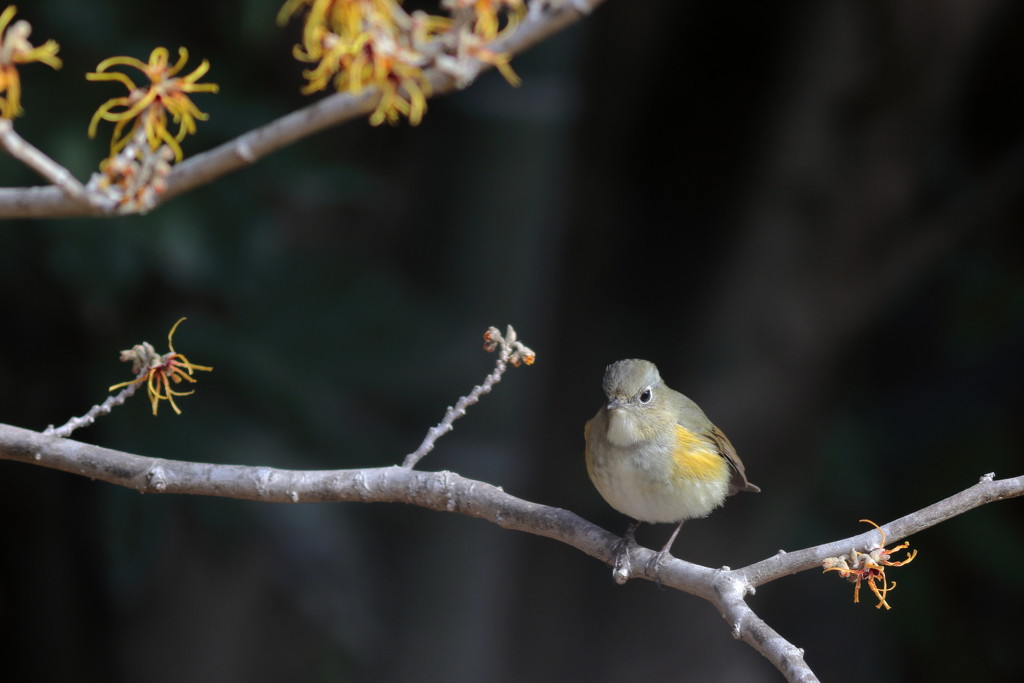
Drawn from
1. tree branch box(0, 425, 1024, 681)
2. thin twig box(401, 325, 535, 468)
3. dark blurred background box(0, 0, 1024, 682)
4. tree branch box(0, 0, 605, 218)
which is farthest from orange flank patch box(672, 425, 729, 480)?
tree branch box(0, 0, 605, 218)

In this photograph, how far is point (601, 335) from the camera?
4715mm

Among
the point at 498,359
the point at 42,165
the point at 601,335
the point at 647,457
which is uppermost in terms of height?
the point at 601,335

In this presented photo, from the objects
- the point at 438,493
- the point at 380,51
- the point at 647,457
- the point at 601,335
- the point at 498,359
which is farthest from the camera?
the point at 601,335

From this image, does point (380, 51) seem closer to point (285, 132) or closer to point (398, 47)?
point (398, 47)

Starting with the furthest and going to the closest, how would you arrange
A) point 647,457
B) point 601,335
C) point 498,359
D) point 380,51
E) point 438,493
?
point 601,335, point 647,457, point 438,493, point 498,359, point 380,51

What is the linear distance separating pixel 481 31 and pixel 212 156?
35 centimetres

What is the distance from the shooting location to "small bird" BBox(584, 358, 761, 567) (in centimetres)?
281

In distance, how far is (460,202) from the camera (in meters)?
6.86

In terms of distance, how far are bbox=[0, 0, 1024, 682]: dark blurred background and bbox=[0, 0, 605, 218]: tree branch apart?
112 inches

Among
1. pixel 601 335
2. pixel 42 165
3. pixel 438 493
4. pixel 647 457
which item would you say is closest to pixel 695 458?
pixel 647 457

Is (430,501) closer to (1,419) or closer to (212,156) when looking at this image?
(212,156)

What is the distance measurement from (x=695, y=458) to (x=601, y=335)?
1.84 m

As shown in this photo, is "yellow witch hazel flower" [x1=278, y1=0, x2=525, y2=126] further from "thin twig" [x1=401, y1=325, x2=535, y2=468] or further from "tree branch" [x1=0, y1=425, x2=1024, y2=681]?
"tree branch" [x1=0, y1=425, x2=1024, y2=681]

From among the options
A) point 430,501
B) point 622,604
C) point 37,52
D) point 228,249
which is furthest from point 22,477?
point 37,52
